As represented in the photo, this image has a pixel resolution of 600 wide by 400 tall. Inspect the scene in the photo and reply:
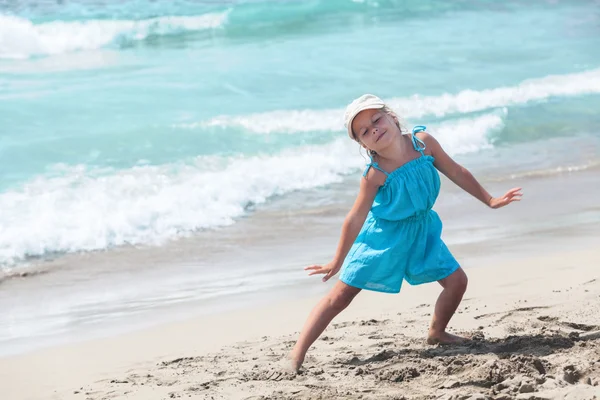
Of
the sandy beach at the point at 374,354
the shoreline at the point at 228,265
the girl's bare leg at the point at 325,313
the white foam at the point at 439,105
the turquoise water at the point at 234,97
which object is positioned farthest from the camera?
the white foam at the point at 439,105

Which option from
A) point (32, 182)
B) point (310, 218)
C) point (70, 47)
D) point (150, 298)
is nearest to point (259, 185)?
point (310, 218)

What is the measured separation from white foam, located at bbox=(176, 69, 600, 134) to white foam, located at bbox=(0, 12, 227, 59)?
652cm

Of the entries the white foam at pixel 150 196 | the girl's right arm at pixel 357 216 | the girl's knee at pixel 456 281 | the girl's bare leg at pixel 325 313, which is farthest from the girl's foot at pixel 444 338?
the white foam at pixel 150 196

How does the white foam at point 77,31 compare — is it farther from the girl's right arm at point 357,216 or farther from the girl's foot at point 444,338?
the girl's foot at point 444,338

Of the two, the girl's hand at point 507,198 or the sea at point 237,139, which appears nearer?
the girl's hand at point 507,198

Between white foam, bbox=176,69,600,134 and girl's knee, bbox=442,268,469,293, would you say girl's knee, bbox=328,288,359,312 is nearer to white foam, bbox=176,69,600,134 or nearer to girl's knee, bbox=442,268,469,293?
girl's knee, bbox=442,268,469,293

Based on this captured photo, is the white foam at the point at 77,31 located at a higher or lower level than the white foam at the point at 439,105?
higher

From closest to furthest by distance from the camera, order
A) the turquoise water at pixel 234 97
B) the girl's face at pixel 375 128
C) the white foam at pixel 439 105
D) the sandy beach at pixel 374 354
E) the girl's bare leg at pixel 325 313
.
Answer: the sandy beach at pixel 374 354 → the girl's face at pixel 375 128 → the girl's bare leg at pixel 325 313 → the turquoise water at pixel 234 97 → the white foam at pixel 439 105

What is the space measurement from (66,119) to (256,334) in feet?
25.1

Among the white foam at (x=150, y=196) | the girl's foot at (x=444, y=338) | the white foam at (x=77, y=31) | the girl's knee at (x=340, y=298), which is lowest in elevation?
the girl's foot at (x=444, y=338)

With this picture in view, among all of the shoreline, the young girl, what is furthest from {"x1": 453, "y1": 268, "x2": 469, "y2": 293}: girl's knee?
the shoreline

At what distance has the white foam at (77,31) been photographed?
16.4 meters

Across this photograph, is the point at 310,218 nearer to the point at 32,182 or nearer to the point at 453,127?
the point at 32,182

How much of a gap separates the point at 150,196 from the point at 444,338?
4.43 m
